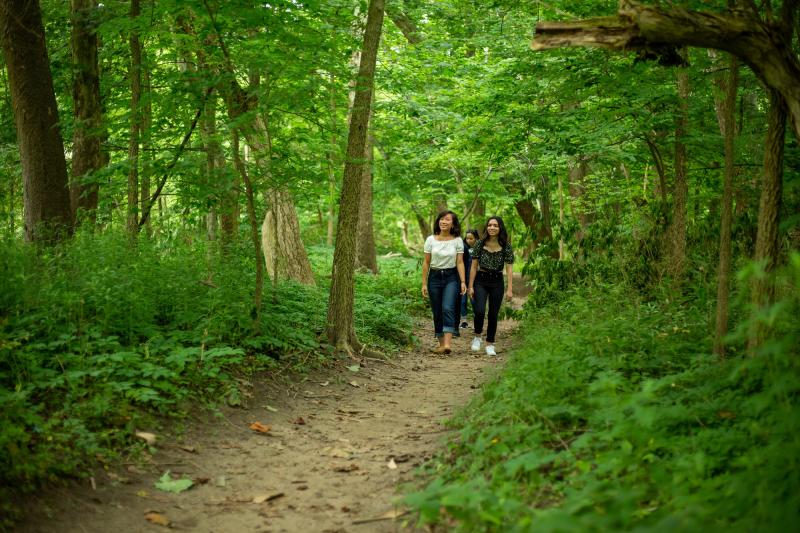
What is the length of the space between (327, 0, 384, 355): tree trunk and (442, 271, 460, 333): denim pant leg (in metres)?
1.83

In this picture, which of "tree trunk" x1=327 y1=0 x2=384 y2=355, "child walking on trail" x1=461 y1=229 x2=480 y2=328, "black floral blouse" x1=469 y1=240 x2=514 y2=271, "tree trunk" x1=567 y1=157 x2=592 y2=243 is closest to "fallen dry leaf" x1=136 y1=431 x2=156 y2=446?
"tree trunk" x1=327 y1=0 x2=384 y2=355

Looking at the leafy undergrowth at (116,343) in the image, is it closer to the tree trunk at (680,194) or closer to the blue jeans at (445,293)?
the blue jeans at (445,293)

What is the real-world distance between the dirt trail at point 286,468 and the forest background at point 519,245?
303 mm

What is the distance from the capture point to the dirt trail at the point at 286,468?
421cm

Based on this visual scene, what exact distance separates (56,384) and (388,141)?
17.3m

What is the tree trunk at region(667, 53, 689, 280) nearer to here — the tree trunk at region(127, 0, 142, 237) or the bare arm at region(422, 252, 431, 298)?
the bare arm at region(422, 252, 431, 298)

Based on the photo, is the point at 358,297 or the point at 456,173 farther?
the point at 456,173

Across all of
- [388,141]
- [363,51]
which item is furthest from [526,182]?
[363,51]

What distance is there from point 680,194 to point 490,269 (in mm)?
3185

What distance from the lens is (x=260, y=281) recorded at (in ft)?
27.2

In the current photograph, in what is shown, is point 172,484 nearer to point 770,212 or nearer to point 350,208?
point 770,212

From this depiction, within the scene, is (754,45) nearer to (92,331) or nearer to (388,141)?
(92,331)

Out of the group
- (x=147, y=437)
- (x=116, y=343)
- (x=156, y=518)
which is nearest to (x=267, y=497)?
(x=156, y=518)

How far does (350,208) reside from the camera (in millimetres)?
9344
